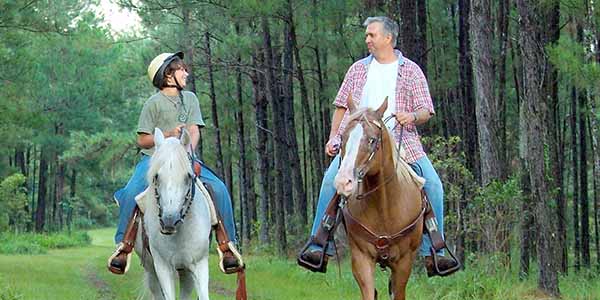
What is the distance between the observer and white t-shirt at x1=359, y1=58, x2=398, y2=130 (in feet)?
25.6

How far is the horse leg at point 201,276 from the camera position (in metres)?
7.82

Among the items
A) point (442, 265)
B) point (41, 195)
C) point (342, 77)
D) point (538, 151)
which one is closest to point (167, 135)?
point (442, 265)

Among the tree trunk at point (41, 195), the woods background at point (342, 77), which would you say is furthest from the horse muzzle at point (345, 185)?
the tree trunk at point (41, 195)

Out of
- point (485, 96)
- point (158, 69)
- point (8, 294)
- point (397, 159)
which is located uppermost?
point (158, 69)

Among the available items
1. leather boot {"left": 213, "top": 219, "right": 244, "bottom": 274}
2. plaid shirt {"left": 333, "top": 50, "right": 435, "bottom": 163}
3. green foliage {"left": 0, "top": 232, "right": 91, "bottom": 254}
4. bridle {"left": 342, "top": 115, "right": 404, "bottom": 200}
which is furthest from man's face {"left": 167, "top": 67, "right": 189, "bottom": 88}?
green foliage {"left": 0, "top": 232, "right": 91, "bottom": 254}

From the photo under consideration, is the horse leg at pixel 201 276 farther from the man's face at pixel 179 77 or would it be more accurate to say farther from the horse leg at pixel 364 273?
the man's face at pixel 179 77

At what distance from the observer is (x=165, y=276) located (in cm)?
790

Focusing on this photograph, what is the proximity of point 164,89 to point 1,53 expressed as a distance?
11.8 metres

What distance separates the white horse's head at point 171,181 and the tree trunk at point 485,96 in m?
7.44

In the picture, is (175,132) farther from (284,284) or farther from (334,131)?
(284,284)

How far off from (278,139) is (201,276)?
16.3 metres

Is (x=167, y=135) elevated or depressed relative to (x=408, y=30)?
depressed

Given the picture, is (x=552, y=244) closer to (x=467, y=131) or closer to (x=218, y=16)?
(x=467, y=131)

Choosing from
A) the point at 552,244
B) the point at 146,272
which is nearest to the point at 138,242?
the point at 146,272
